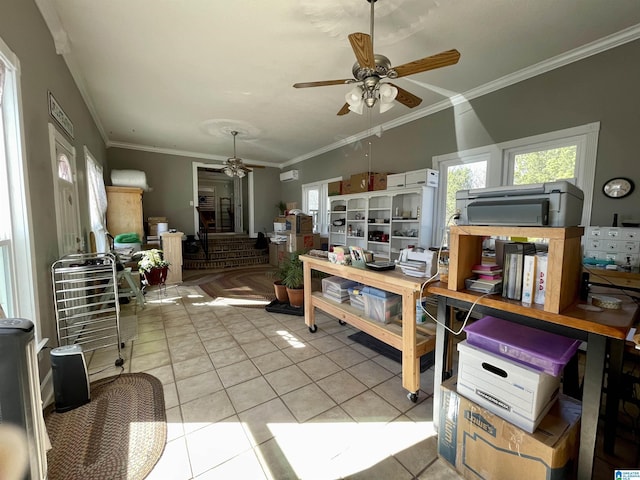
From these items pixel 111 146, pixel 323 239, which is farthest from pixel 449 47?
pixel 111 146

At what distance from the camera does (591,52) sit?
2.57 meters

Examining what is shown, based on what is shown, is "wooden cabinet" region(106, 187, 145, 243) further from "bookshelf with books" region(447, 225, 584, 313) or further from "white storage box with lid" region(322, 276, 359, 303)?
"bookshelf with books" region(447, 225, 584, 313)

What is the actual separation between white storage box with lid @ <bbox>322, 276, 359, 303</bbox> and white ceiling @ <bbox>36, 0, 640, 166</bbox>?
90.9 inches

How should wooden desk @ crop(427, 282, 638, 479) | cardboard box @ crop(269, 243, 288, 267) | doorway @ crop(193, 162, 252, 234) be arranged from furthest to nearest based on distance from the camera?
doorway @ crop(193, 162, 252, 234) → cardboard box @ crop(269, 243, 288, 267) → wooden desk @ crop(427, 282, 638, 479)

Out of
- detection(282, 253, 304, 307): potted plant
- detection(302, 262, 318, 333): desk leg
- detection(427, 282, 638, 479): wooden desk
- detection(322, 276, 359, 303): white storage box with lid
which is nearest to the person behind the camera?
detection(427, 282, 638, 479): wooden desk

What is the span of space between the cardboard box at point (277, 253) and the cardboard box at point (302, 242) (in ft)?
1.32

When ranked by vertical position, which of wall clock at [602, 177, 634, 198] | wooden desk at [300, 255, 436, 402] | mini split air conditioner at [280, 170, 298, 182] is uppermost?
mini split air conditioner at [280, 170, 298, 182]

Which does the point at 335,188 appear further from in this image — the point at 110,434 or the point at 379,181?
the point at 110,434

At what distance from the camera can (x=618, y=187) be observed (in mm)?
2484

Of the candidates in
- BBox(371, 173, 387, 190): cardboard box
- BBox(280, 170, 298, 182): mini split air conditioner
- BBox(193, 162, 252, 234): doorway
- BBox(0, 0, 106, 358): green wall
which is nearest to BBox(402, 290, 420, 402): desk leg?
BBox(0, 0, 106, 358): green wall

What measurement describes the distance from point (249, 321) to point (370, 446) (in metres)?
2.10

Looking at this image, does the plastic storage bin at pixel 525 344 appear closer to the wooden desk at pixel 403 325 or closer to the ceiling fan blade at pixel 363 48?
the wooden desk at pixel 403 325

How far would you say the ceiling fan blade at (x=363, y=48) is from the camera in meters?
1.70

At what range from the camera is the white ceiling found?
2.14 m
